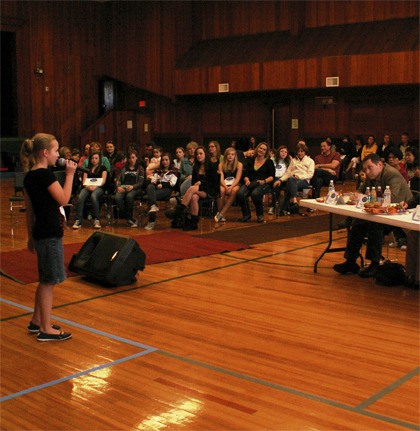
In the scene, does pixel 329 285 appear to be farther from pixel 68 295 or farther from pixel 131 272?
pixel 68 295

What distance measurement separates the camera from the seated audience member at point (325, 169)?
38.1 ft

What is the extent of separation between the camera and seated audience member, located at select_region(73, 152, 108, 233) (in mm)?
9797

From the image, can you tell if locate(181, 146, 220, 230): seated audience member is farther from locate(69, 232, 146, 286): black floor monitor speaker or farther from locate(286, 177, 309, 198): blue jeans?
locate(69, 232, 146, 286): black floor monitor speaker

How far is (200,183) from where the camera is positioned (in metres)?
9.60

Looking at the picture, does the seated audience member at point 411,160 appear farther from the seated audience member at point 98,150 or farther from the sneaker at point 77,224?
the sneaker at point 77,224

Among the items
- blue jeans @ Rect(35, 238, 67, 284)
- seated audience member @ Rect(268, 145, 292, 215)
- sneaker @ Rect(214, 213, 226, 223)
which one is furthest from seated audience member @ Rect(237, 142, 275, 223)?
blue jeans @ Rect(35, 238, 67, 284)

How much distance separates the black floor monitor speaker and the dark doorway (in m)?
15.2

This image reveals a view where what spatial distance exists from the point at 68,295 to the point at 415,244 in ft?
10.5

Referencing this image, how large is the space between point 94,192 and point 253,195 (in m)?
2.46

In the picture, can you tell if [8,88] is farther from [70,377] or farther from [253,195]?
[70,377]

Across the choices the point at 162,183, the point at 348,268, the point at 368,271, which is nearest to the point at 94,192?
the point at 162,183

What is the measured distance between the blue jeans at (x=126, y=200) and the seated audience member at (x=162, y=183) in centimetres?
23

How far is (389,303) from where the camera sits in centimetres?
552

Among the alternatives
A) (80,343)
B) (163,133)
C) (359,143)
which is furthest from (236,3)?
(80,343)
